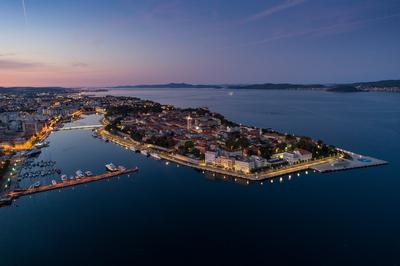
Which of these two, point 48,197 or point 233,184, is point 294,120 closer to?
point 233,184

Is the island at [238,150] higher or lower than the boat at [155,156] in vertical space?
higher

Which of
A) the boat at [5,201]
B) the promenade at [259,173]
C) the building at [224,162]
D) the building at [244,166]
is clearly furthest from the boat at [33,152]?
the building at [244,166]

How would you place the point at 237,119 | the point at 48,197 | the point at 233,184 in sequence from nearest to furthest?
the point at 48,197
the point at 233,184
the point at 237,119

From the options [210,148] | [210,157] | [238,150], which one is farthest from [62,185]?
[238,150]

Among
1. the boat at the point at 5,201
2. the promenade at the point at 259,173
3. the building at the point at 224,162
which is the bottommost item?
the boat at the point at 5,201

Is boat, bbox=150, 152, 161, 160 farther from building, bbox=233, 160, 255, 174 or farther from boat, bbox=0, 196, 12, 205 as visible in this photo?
boat, bbox=0, 196, 12, 205

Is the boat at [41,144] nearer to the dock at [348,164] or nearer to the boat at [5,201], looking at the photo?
the boat at [5,201]

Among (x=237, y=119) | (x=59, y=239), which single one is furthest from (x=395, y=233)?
(x=237, y=119)

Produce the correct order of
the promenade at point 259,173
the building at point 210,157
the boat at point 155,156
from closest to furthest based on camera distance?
1. the promenade at point 259,173
2. the building at point 210,157
3. the boat at point 155,156

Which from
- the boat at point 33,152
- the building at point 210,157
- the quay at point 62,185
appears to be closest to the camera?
the quay at point 62,185

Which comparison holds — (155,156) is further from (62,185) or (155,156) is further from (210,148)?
(62,185)

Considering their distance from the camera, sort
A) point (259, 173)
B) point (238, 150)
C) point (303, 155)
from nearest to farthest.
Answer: point (259, 173)
point (303, 155)
point (238, 150)
